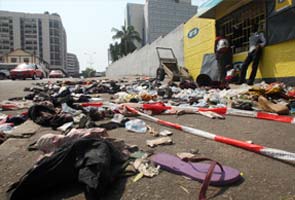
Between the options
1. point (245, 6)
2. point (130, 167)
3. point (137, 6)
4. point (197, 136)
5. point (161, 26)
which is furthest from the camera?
point (137, 6)

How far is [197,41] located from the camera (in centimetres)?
1210

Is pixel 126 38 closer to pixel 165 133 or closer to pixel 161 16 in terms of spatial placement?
pixel 161 16

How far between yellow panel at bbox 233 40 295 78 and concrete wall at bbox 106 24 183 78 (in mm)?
6969

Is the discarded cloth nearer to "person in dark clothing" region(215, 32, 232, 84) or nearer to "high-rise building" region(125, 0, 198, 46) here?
"person in dark clothing" region(215, 32, 232, 84)

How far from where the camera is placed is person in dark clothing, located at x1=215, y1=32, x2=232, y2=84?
354 inches

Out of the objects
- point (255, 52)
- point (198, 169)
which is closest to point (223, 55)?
point (255, 52)

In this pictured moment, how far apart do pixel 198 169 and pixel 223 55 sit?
784 centimetres

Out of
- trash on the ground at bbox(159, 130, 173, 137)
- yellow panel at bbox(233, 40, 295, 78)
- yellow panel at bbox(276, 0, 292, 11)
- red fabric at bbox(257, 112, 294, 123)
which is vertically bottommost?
trash on the ground at bbox(159, 130, 173, 137)

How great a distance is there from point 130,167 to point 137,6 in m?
70.4

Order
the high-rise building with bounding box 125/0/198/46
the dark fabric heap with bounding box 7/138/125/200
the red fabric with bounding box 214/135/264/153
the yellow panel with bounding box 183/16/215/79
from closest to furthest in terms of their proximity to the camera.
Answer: the dark fabric heap with bounding box 7/138/125/200 → the red fabric with bounding box 214/135/264/153 → the yellow panel with bounding box 183/16/215/79 → the high-rise building with bounding box 125/0/198/46

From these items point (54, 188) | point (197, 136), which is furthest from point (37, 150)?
point (197, 136)

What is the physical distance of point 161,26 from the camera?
6181 cm

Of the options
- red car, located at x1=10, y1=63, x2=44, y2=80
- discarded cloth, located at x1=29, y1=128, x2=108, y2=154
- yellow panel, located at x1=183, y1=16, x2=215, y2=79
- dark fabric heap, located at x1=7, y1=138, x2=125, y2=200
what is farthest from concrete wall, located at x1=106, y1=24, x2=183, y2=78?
dark fabric heap, located at x1=7, y1=138, x2=125, y2=200

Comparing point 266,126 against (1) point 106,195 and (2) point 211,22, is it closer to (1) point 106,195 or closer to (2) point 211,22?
(1) point 106,195
